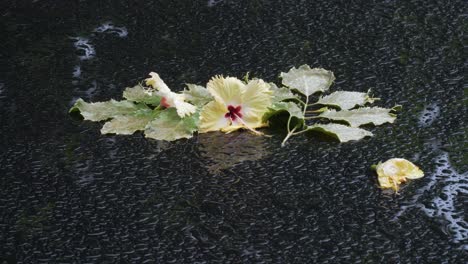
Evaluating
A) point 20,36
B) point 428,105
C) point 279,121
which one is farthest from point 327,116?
point 20,36

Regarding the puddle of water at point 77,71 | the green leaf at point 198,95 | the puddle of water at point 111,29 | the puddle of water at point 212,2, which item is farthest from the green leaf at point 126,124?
the puddle of water at point 212,2

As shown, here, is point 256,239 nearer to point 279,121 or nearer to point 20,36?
point 279,121

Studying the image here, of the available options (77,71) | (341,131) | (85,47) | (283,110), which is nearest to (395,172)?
(341,131)

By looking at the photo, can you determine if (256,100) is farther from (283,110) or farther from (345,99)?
(345,99)

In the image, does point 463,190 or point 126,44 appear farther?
point 126,44

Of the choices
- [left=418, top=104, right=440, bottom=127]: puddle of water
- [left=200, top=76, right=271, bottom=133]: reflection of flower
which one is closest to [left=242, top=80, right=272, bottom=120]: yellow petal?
[left=200, top=76, right=271, bottom=133]: reflection of flower

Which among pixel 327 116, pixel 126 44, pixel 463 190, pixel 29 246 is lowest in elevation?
pixel 29 246
